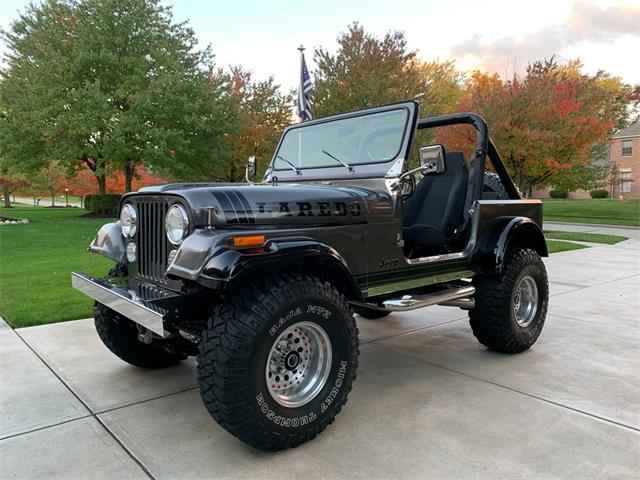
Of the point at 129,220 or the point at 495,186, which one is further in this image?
the point at 495,186

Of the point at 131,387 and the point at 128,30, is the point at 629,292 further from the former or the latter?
the point at 128,30

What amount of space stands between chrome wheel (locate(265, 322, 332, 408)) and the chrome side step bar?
56 centimetres

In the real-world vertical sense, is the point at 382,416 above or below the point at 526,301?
below

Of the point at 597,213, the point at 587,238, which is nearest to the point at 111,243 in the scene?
the point at 587,238

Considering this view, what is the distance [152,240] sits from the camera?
2824 millimetres

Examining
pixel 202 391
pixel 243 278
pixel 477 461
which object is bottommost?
pixel 477 461

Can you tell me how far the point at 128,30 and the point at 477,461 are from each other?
69.3 feet

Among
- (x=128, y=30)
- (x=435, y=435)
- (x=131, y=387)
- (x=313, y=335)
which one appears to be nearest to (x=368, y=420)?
(x=435, y=435)

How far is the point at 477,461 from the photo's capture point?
7.64ft

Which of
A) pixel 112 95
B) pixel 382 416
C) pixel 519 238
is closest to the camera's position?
pixel 382 416

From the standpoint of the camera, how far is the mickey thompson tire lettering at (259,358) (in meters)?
2.24

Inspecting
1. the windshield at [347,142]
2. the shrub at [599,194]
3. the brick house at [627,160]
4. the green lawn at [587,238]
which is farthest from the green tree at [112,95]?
the shrub at [599,194]

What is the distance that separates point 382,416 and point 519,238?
2.17m

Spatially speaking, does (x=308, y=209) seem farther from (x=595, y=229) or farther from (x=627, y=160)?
(x=627, y=160)
